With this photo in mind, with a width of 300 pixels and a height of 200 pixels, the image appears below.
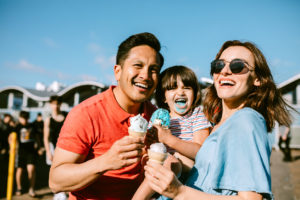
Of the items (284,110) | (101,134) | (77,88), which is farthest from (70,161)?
(77,88)

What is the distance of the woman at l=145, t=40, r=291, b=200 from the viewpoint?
4.93ft

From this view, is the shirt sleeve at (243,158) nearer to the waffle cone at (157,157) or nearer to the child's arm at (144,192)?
the waffle cone at (157,157)

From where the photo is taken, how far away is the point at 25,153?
6.62 metres

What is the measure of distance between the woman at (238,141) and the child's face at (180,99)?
99 centimetres

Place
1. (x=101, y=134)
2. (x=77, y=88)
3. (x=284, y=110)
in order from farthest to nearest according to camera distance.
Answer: (x=77, y=88) → (x=101, y=134) → (x=284, y=110)

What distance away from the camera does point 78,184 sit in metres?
2.04

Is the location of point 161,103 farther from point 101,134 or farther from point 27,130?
point 27,130

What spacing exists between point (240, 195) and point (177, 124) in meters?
1.61

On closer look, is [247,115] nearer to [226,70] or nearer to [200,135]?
[226,70]

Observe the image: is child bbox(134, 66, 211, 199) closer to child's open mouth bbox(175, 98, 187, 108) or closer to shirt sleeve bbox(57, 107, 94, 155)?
child's open mouth bbox(175, 98, 187, 108)

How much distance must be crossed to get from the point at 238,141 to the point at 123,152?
35.8 inches

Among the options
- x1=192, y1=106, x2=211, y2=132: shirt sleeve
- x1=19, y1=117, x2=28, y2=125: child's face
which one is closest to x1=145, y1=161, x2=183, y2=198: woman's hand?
x1=192, y1=106, x2=211, y2=132: shirt sleeve

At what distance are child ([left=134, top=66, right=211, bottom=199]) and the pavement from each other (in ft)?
17.0

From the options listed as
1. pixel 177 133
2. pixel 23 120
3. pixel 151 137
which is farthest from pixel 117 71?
pixel 23 120
